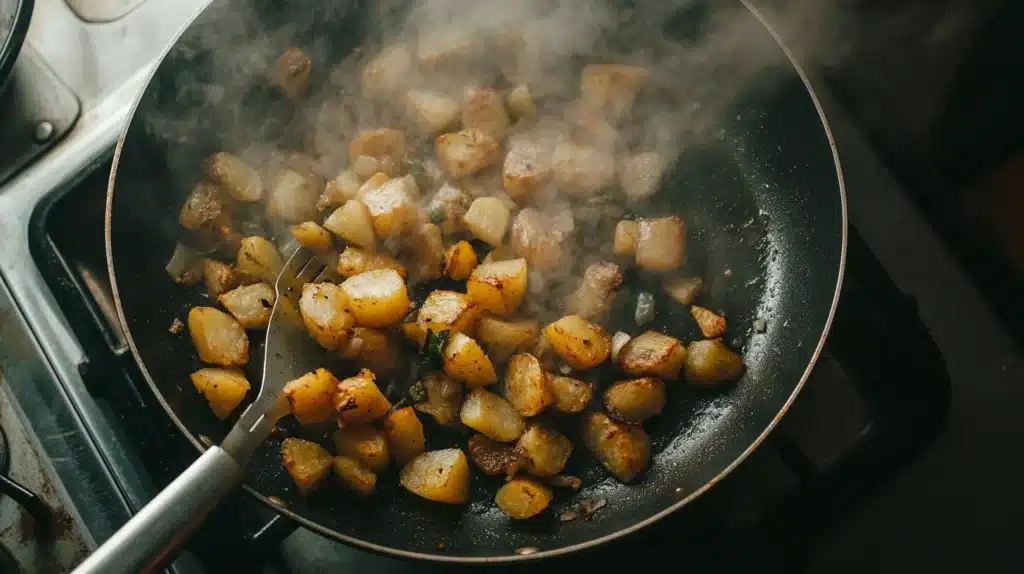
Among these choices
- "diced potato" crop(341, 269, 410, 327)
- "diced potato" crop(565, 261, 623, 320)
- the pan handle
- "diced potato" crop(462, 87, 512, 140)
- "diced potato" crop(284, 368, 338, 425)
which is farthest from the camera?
"diced potato" crop(462, 87, 512, 140)

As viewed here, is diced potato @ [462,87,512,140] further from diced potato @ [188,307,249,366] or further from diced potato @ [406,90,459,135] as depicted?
diced potato @ [188,307,249,366]

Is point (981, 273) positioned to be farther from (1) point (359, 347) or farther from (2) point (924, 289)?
(1) point (359, 347)

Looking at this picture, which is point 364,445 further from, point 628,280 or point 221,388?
point 628,280

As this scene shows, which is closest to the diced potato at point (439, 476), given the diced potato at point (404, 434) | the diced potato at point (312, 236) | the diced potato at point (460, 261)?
the diced potato at point (404, 434)

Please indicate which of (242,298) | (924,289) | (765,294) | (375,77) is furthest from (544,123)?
(924,289)

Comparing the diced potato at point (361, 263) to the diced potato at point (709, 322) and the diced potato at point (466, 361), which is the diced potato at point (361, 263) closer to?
the diced potato at point (466, 361)

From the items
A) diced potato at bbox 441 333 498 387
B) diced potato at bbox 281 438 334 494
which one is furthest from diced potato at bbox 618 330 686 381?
diced potato at bbox 281 438 334 494
